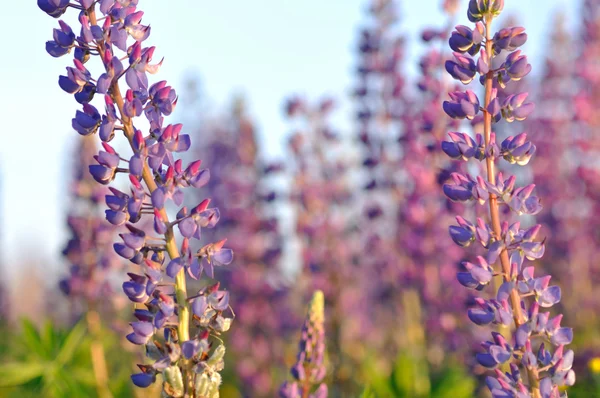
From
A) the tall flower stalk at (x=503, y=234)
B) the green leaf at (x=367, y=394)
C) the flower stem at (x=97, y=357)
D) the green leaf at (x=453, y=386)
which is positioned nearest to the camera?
the tall flower stalk at (x=503, y=234)

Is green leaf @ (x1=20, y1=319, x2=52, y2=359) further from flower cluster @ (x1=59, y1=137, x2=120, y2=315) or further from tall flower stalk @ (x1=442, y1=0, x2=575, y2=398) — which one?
tall flower stalk @ (x1=442, y1=0, x2=575, y2=398)

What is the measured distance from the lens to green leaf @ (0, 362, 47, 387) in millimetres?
4352

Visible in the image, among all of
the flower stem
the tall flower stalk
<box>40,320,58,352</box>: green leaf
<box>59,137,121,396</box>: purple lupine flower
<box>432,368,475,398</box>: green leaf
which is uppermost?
the tall flower stalk

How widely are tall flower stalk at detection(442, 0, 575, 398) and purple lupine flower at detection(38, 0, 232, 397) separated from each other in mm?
787

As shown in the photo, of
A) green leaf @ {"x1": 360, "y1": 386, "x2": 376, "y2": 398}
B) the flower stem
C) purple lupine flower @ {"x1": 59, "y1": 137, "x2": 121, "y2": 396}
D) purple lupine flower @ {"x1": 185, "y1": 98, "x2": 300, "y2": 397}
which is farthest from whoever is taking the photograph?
purple lupine flower @ {"x1": 185, "y1": 98, "x2": 300, "y2": 397}

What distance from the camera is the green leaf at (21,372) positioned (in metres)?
4.35

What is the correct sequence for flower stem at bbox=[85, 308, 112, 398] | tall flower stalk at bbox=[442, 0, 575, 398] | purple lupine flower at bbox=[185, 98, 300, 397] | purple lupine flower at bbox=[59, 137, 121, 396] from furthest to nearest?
1. purple lupine flower at bbox=[185, 98, 300, 397]
2. purple lupine flower at bbox=[59, 137, 121, 396]
3. flower stem at bbox=[85, 308, 112, 398]
4. tall flower stalk at bbox=[442, 0, 575, 398]

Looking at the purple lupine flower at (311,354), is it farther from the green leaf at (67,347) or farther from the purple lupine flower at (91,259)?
the purple lupine flower at (91,259)

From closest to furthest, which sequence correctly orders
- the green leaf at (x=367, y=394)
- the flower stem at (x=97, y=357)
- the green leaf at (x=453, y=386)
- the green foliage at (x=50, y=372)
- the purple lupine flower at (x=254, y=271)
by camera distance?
the green leaf at (x=367, y=394)
the green foliage at (x=50, y=372)
the green leaf at (x=453, y=386)
the flower stem at (x=97, y=357)
the purple lupine flower at (x=254, y=271)

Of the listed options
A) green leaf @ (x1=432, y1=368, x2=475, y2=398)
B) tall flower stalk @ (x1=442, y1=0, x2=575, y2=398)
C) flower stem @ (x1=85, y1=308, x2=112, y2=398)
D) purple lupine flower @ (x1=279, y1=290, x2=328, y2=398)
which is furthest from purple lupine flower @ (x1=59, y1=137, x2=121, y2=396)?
tall flower stalk @ (x1=442, y1=0, x2=575, y2=398)

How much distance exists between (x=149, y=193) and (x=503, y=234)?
1122 millimetres

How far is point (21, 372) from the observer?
4363 millimetres

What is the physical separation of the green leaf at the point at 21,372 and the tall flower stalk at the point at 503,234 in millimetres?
2985

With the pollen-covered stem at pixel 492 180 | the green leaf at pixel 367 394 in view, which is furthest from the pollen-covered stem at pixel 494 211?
the green leaf at pixel 367 394
